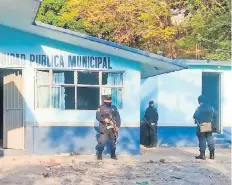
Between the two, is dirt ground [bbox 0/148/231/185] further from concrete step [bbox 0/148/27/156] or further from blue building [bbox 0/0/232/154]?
blue building [bbox 0/0/232/154]

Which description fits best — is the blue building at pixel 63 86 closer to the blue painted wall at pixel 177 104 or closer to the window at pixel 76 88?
the window at pixel 76 88

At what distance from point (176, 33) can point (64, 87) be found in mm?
14242

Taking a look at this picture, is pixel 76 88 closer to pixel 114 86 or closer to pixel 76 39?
pixel 114 86

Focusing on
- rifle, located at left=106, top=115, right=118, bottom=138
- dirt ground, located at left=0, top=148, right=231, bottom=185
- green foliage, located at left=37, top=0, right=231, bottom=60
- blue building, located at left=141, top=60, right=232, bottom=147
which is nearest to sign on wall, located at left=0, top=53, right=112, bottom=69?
rifle, located at left=106, top=115, right=118, bottom=138

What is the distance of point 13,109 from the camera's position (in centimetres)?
1418

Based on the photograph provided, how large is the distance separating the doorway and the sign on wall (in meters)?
0.37

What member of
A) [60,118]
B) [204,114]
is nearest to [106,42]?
[60,118]

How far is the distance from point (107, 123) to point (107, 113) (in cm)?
25

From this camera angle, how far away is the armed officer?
1310 cm

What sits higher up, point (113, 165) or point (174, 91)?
point (174, 91)

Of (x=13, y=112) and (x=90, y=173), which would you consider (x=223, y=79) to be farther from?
(x=90, y=173)

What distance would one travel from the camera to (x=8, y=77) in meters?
14.2

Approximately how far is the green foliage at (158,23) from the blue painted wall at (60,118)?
1136 cm

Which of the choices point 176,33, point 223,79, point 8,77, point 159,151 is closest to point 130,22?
point 176,33
